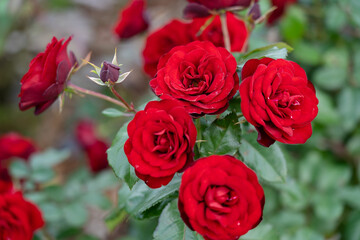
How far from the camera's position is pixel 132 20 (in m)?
1.17

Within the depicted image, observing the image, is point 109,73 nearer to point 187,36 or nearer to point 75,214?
point 187,36

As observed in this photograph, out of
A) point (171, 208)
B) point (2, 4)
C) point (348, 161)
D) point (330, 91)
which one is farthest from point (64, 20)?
point (171, 208)

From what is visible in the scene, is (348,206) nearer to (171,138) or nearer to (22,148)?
(171,138)

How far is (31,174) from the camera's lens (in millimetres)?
1225

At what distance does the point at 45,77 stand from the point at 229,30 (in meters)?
0.46

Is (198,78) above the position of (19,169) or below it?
above

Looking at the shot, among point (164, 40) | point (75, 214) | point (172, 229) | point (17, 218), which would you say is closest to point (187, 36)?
point (164, 40)

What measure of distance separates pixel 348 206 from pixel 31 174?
3.82ft

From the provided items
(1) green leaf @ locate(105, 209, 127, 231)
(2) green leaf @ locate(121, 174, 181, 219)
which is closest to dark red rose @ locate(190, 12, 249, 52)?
(2) green leaf @ locate(121, 174, 181, 219)

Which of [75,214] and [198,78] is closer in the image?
[198,78]

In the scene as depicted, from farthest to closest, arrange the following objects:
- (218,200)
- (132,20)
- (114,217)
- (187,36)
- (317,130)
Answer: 1. (317,130)
2. (132,20)
3. (114,217)
4. (187,36)
5. (218,200)

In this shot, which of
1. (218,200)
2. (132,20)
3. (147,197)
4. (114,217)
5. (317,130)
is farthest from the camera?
(317,130)

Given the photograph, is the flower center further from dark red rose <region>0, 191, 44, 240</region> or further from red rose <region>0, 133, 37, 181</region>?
red rose <region>0, 133, 37, 181</region>

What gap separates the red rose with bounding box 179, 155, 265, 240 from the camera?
1.71 ft
